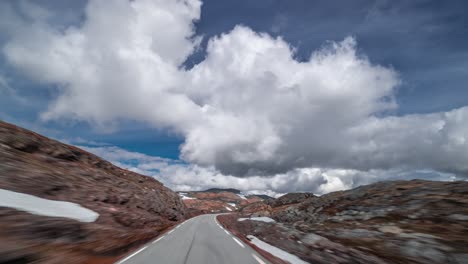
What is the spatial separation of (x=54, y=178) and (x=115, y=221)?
261 inches

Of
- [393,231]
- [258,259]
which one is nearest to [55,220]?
[258,259]

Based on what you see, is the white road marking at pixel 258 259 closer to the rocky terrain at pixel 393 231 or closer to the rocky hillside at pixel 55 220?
the rocky terrain at pixel 393 231

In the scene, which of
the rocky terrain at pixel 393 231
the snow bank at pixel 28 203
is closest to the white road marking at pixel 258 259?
the rocky terrain at pixel 393 231

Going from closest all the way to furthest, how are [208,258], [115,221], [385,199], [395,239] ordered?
[208,258], [395,239], [115,221], [385,199]

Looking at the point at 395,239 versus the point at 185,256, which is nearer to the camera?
the point at 185,256

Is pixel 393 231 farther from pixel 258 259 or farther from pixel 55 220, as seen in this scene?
pixel 55 220

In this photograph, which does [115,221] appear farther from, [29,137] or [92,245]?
[29,137]

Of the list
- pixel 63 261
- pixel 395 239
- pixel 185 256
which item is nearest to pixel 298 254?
pixel 185 256

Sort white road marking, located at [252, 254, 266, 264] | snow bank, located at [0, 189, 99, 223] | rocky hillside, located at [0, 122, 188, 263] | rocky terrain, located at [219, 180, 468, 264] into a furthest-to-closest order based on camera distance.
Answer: snow bank, located at [0, 189, 99, 223], rocky terrain, located at [219, 180, 468, 264], white road marking, located at [252, 254, 266, 264], rocky hillside, located at [0, 122, 188, 263]

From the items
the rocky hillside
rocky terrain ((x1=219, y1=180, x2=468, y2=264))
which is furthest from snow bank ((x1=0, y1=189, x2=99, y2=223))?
rocky terrain ((x1=219, y1=180, x2=468, y2=264))

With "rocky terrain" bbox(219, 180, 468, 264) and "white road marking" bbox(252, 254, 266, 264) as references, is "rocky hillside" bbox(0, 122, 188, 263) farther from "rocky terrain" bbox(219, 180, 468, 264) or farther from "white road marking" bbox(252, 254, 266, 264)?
"rocky terrain" bbox(219, 180, 468, 264)

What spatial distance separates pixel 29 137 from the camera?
26.9 meters

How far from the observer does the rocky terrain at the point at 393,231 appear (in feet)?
33.4

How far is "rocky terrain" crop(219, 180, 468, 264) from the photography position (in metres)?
10.2
